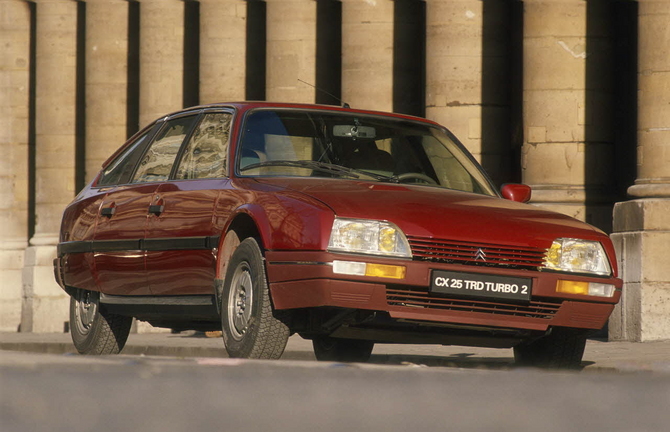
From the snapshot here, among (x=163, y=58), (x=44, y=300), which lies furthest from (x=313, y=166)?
(x=44, y=300)

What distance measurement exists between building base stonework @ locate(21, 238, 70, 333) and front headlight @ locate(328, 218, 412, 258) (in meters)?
18.9

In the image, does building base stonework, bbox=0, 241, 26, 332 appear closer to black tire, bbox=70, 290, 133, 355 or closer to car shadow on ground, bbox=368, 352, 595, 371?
car shadow on ground, bbox=368, 352, 595, 371

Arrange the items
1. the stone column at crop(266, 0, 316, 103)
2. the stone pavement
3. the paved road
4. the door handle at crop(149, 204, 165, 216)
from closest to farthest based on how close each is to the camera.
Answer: the paved road, the door handle at crop(149, 204, 165, 216), the stone pavement, the stone column at crop(266, 0, 316, 103)

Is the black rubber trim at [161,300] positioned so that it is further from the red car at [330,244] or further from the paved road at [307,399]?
the paved road at [307,399]

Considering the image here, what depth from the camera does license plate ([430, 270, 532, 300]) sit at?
7.89 metres

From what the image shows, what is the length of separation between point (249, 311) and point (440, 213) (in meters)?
1.05

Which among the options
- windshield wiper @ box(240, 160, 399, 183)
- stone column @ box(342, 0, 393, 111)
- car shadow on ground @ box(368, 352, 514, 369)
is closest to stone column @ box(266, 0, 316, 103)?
stone column @ box(342, 0, 393, 111)

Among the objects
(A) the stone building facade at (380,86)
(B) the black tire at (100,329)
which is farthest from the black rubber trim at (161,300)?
(A) the stone building facade at (380,86)

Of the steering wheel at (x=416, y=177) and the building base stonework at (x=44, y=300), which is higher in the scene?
the steering wheel at (x=416, y=177)

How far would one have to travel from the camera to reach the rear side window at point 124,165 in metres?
10.2

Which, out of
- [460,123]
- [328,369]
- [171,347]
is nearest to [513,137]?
[460,123]

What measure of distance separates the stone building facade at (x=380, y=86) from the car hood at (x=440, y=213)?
621 cm

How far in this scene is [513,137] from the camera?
2144cm

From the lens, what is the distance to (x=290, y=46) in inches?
952
